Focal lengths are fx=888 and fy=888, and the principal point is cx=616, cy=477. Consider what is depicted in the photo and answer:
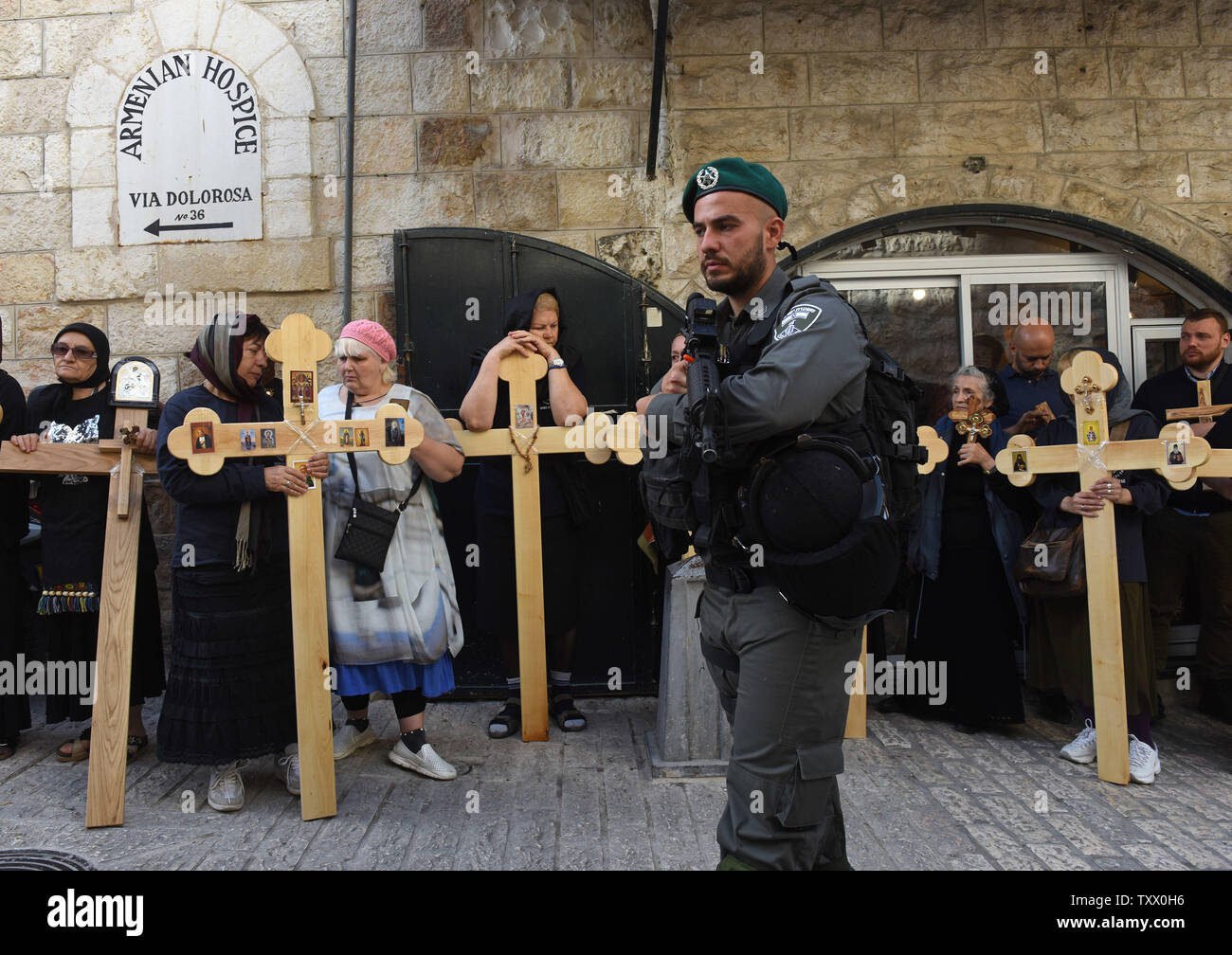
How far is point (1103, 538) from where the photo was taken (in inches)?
151

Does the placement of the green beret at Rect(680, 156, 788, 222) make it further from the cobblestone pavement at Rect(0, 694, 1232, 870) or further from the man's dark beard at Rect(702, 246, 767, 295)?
the cobblestone pavement at Rect(0, 694, 1232, 870)

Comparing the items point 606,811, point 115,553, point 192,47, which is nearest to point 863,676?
point 606,811

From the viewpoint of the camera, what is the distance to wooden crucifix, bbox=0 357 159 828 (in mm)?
3467

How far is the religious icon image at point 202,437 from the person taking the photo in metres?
3.37

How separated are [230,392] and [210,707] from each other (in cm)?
129

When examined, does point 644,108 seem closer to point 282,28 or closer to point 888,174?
point 888,174

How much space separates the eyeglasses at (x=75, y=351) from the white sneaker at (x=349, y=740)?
7.09 ft

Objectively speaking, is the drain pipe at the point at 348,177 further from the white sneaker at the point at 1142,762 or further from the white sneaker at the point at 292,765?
the white sneaker at the point at 1142,762

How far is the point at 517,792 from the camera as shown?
372 centimetres

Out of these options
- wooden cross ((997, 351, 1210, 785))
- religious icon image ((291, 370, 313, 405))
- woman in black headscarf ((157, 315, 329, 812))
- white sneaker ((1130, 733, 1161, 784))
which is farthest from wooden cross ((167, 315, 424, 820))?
white sneaker ((1130, 733, 1161, 784))
